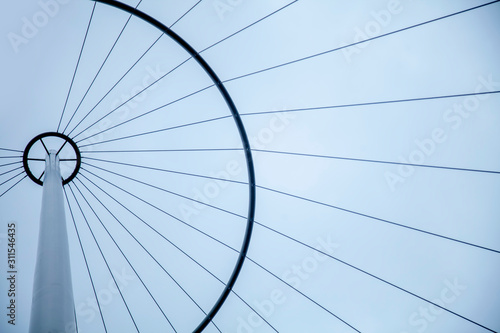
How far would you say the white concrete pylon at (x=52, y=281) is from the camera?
4.28 m

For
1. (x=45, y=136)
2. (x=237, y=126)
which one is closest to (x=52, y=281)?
(x=237, y=126)

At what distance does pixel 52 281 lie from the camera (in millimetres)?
4785

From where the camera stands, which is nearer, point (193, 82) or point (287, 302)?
point (193, 82)

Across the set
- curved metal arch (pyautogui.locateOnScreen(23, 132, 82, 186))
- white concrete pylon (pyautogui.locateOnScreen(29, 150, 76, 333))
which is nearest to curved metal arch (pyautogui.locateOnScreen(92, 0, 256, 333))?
curved metal arch (pyautogui.locateOnScreen(23, 132, 82, 186))

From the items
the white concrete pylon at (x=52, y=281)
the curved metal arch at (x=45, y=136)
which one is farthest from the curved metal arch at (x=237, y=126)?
the white concrete pylon at (x=52, y=281)

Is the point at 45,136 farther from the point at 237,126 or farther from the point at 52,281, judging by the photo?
the point at 52,281

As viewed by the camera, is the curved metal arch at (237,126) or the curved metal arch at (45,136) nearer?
the curved metal arch at (237,126)

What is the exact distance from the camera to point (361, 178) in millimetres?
12109

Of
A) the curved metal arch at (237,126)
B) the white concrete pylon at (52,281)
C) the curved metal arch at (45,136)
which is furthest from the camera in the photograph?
the curved metal arch at (45,136)

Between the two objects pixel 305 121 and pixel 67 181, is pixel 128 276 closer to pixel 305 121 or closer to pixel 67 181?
pixel 67 181

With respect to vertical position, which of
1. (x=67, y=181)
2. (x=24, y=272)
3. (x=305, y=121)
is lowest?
(x=24, y=272)

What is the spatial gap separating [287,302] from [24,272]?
8.82 m

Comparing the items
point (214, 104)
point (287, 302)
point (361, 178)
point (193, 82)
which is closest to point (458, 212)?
point (361, 178)

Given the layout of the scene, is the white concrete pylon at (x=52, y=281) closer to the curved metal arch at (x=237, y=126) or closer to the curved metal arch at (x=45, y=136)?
the curved metal arch at (x=45, y=136)
